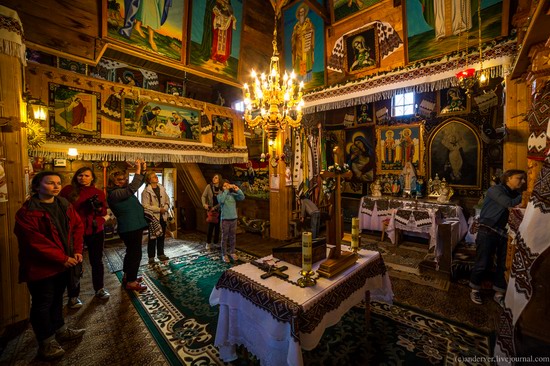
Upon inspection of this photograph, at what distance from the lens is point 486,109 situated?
582 cm

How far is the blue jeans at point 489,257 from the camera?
3312mm

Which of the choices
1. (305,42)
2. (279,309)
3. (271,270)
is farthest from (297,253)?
(305,42)

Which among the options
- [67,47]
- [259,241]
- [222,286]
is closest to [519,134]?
[222,286]

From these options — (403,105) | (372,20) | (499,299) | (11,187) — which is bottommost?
(499,299)

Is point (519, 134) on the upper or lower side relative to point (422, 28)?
lower

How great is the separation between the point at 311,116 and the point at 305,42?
2475 mm

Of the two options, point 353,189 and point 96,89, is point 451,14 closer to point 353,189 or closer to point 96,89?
point 353,189

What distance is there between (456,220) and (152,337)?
249 inches

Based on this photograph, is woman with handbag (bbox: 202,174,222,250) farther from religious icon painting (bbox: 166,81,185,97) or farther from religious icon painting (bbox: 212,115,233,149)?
religious icon painting (bbox: 166,81,185,97)

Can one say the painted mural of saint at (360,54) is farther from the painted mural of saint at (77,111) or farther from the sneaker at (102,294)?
the sneaker at (102,294)

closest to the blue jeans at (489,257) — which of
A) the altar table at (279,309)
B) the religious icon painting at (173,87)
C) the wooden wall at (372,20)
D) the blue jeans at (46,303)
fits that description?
the altar table at (279,309)

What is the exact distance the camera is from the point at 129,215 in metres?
3.58

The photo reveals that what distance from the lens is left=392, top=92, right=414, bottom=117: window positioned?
7.17 metres

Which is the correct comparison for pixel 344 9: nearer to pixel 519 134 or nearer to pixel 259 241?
pixel 519 134
